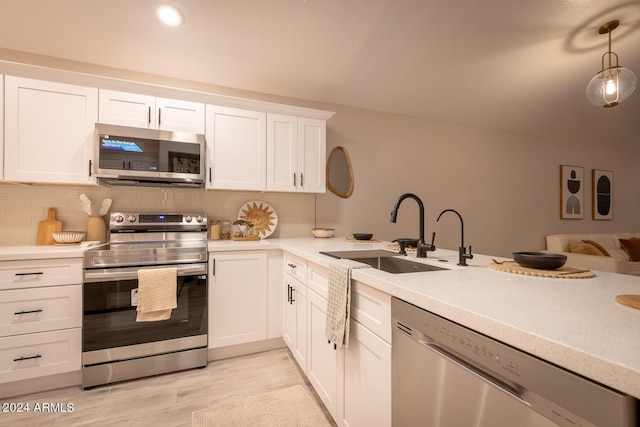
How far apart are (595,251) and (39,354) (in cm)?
601

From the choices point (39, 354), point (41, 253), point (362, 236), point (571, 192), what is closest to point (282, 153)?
point (362, 236)

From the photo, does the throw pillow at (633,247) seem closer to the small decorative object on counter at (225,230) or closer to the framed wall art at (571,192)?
the framed wall art at (571,192)

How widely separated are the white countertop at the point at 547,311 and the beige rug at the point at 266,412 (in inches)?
40.5

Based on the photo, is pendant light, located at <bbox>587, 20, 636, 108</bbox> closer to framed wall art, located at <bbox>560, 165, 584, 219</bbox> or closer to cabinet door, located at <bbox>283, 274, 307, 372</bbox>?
cabinet door, located at <bbox>283, 274, 307, 372</bbox>

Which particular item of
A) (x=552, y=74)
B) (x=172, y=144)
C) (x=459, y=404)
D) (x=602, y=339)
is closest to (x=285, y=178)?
(x=172, y=144)

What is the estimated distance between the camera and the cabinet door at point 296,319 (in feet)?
6.34

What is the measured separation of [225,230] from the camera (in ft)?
9.05

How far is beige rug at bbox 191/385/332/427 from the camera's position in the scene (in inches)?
63.8

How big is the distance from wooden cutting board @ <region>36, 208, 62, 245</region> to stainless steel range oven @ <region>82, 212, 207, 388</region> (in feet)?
1.27

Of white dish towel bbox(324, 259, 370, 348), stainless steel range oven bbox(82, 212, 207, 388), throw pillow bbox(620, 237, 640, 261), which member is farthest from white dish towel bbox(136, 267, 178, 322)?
throw pillow bbox(620, 237, 640, 261)

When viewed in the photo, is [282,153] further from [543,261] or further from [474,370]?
[474,370]

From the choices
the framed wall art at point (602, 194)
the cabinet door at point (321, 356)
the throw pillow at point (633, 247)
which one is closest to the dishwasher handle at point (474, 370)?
the cabinet door at point (321, 356)

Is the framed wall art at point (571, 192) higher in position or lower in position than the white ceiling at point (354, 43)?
lower

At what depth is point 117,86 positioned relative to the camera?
2.17m
